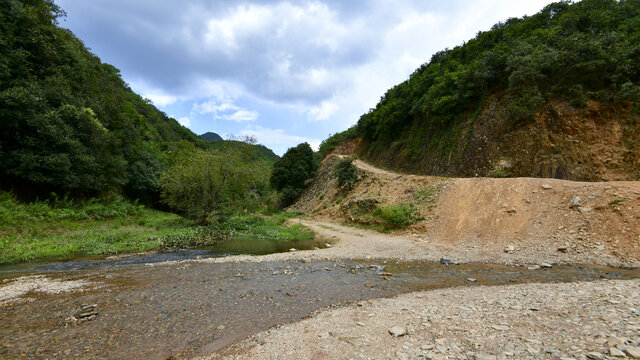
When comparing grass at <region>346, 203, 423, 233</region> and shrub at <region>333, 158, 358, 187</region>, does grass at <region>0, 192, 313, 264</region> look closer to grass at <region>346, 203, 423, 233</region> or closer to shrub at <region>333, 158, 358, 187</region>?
grass at <region>346, 203, 423, 233</region>

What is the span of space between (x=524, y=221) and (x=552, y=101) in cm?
1116

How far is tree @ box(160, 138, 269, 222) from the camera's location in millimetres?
22922

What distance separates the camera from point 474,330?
13.9 feet

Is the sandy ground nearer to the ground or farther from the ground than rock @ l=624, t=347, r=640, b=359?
nearer to the ground

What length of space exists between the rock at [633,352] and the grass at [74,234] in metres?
17.0

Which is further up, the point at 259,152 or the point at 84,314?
the point at 259,152

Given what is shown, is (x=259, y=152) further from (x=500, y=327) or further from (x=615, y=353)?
(x=615, y=353)

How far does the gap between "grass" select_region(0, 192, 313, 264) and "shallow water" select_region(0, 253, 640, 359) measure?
3.26 metres

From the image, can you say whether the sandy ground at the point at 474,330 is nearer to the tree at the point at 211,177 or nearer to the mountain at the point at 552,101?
the mountain at the point at 552,101

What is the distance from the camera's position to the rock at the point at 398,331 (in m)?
4.34

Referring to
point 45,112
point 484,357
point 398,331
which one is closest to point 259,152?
point 45,112

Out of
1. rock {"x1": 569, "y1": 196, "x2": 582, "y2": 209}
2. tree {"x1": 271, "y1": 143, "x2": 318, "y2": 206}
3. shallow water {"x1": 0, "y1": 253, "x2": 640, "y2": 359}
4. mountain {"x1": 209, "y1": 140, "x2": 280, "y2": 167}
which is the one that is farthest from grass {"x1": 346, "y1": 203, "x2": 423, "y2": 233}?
tree {"x1": 271, "y1": 143, "x2": 318, "y2": 206}

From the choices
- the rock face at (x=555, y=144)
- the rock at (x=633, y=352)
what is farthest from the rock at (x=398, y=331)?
the rock face at (x=555, y=144)

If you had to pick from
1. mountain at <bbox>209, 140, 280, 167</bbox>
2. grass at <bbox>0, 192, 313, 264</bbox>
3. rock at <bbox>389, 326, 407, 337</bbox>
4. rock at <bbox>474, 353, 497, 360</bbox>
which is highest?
mountain at <bbox>209, 140, 280, 167</bbox>
